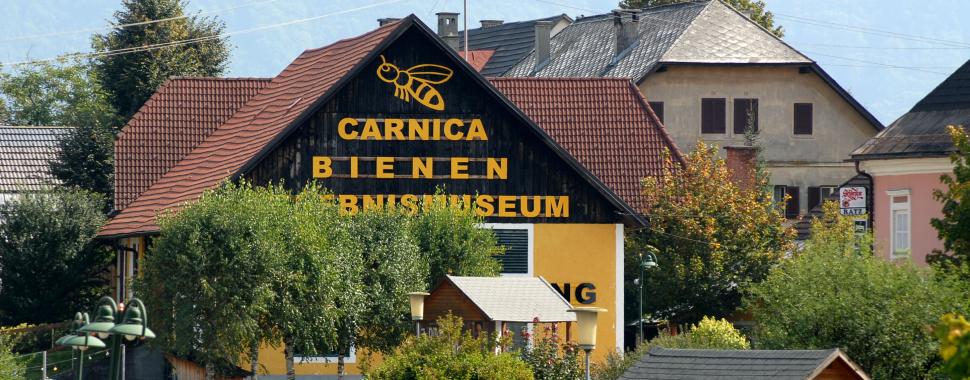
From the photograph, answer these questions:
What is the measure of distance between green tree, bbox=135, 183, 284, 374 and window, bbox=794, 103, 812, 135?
34.9 meters

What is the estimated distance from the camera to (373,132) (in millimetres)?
42094

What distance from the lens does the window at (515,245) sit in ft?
139

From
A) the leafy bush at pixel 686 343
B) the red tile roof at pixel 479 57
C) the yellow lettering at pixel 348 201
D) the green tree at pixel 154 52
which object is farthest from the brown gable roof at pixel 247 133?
the red tile roof at pixel 479 57

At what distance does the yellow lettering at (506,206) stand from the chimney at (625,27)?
94.1ft

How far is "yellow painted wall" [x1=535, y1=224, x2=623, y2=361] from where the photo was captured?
42500 millimetres

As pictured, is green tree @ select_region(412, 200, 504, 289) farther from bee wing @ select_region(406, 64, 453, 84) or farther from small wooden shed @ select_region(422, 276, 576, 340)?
bee wing @ select_region(406, 64, 453, 84)

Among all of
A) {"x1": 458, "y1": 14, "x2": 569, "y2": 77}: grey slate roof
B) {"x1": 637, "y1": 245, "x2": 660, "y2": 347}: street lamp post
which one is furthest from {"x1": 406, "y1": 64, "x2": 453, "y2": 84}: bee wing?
{"x1": 458, "y1": 14, "x2": 569, "y2": 77}: grey slate roof

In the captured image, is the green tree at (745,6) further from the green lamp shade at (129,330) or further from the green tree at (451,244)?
the green lamp shade at (129,330)

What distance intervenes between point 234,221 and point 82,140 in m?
22.4

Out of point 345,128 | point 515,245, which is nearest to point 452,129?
point 345,128

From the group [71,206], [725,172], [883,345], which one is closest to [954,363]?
[883,345]

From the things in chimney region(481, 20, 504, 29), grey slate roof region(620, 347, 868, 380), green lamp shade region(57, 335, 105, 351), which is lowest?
grey slate roof region(620, 347, 868, 380)

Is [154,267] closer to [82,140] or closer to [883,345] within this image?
[883,345]

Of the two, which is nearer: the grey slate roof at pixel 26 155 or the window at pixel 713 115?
the grey slate roof at pixel 26 155
